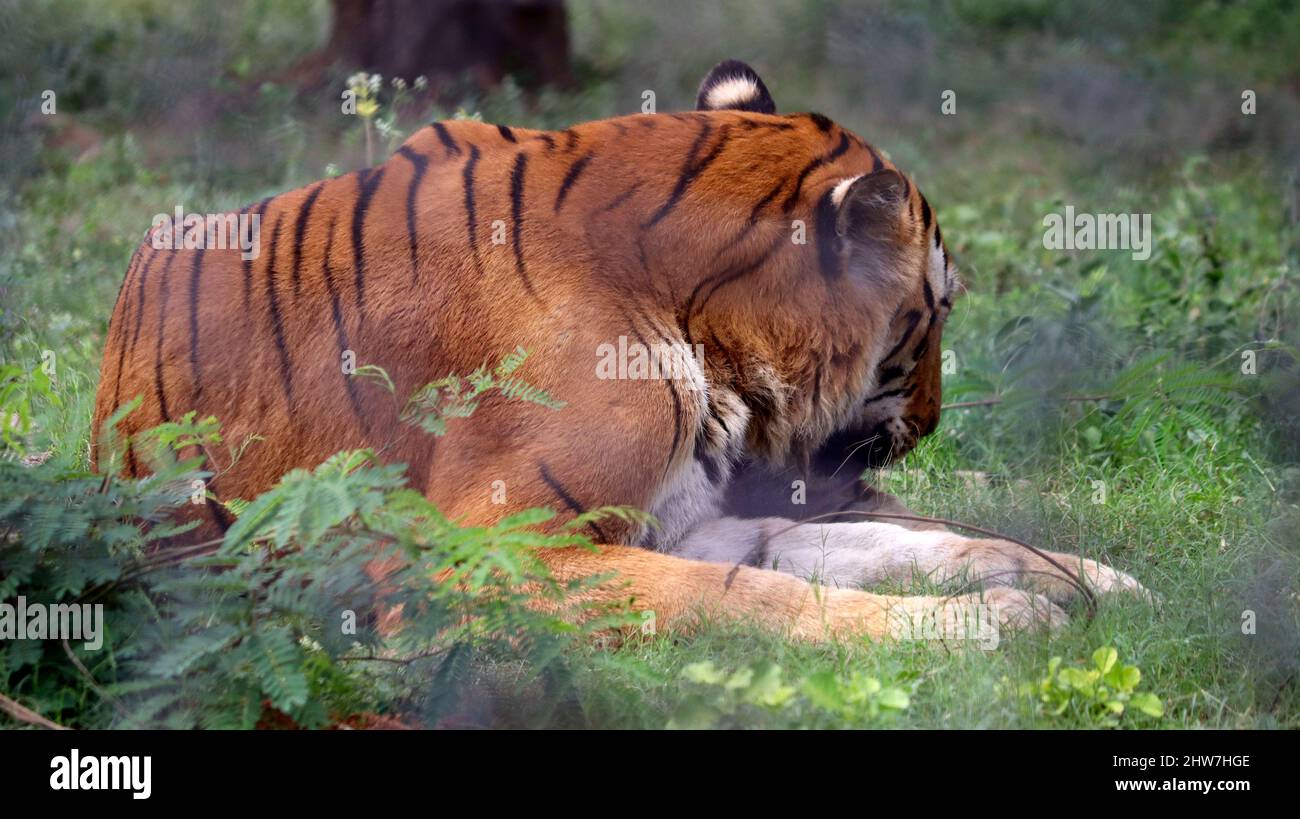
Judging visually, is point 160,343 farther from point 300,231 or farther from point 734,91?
point 734,91

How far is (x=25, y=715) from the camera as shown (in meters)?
2.82

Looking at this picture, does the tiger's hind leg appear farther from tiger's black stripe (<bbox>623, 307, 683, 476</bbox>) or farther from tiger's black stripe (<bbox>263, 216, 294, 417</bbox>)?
tiger's black stripe (<bbox>263, 216, 294, 417</bbox>)

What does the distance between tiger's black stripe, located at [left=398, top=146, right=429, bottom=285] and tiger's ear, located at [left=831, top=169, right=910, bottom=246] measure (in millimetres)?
1097

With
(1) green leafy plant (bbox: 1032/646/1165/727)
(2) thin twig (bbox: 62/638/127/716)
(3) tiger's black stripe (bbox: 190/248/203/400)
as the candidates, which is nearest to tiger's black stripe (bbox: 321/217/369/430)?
(3) tiger's black stripe (bbox: 190/248/203/400)

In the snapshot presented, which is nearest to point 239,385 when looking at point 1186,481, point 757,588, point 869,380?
point 757,588

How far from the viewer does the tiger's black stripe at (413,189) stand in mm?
3732

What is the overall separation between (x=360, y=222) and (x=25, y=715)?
61.6 inches

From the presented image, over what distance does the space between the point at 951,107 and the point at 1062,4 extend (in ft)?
7.04

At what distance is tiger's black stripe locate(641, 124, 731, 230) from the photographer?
12.3 feet

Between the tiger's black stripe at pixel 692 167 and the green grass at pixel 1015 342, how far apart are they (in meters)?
1.10

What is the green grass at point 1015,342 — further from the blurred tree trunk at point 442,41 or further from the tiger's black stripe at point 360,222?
the tiger's black stripe at point 360,222
